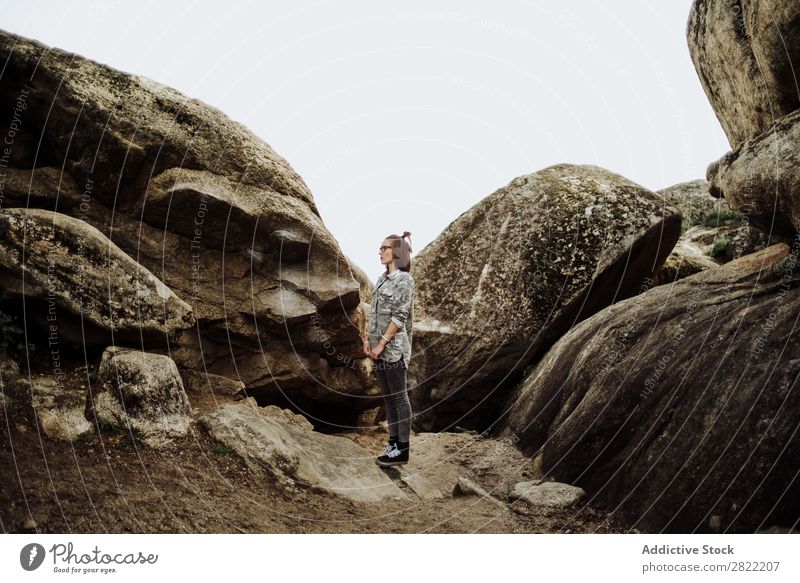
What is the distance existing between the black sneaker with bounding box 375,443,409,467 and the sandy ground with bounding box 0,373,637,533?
43 cm

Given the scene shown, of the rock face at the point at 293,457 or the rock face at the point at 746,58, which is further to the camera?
the rock face at the point at 746,58

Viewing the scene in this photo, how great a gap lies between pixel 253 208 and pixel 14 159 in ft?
13.4

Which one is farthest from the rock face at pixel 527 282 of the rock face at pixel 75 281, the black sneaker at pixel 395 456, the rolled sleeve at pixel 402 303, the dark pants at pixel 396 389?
the rock face at pixel 75 281

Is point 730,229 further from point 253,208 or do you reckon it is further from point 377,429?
point 253,208

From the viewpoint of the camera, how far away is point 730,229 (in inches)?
819

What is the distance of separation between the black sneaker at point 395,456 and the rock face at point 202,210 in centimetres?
318

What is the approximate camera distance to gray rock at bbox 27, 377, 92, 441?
22.8 ft

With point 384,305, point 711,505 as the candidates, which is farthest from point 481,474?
point 711,505

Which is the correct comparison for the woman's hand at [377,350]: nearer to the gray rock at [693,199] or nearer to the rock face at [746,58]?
the rock face at [746,58]

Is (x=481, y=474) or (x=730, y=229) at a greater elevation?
(x=730, y=229)

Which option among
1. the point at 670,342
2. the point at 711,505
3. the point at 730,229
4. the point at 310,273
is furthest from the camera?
the point at 730,229

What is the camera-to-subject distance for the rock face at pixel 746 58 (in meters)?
9.89

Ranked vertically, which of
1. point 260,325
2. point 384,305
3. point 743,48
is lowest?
point 260,325

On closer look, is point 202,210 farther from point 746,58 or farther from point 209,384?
point 746,58
